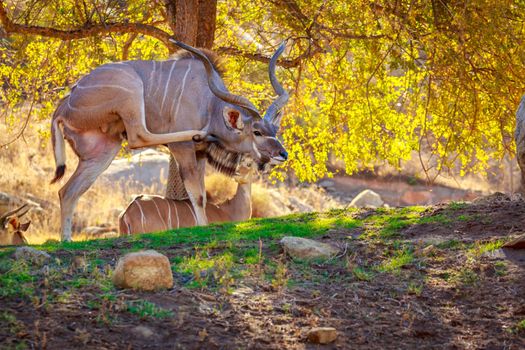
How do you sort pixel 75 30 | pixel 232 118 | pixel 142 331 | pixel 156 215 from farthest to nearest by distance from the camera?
pixel 156 215, pixel 75 30, pixel 232 118, pixel 142 331

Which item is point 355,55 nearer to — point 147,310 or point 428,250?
point 428,250

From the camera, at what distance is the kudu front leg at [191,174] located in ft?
26.8

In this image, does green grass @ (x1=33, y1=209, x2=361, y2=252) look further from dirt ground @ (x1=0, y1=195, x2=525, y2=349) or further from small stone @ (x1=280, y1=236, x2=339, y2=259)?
small stone @ (x1=280, y1=236, x2=339, y2=259)

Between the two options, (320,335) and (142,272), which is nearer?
(320,335)

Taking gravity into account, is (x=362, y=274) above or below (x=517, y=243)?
below

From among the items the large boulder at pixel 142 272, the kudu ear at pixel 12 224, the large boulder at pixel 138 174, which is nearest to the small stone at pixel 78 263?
the large boulder at pixel 142 272

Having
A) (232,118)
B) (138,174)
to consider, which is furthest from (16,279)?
(138,174)

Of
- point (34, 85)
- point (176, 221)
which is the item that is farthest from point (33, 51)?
point (176, 221)

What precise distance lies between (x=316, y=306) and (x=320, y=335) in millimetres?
403

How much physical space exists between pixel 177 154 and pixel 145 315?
182 inches

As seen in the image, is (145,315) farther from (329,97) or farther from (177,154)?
(329,97)

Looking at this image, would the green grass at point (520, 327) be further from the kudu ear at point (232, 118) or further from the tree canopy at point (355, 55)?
the kudu ear at point (232, 118)

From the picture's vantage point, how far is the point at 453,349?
145 inches

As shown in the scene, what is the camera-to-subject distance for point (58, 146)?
7.97 m
